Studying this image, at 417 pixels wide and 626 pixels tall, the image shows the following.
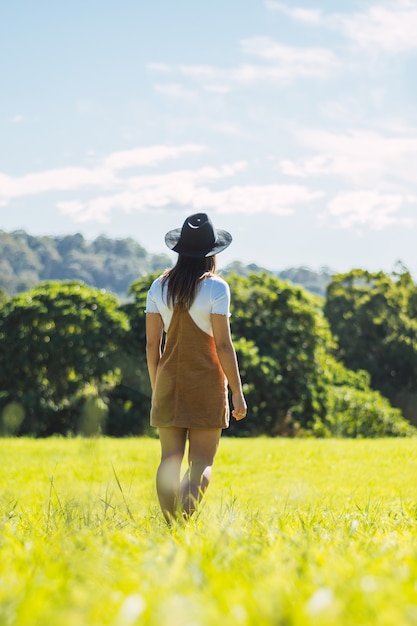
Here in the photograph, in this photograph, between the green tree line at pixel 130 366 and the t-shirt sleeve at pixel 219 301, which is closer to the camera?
the t-shirt sleeve at pixel 219 301

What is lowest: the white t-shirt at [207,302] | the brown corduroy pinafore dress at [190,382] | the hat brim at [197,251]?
the brown corduroy pinafore dress at [190,382]

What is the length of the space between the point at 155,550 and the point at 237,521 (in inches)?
45.1

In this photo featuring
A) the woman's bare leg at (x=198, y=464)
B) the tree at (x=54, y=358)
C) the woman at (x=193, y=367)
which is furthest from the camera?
the tree at (x=54, y=358)

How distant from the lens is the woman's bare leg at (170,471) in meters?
4.87

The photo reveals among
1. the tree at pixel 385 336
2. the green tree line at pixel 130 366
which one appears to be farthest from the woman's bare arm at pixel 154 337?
the tree at pixel 385 336

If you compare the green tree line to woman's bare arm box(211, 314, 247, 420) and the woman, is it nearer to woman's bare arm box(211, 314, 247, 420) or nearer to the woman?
the woman

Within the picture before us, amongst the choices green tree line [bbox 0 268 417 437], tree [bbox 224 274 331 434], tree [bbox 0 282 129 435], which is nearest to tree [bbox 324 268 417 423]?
green tree line [bbox 0 268 417 437]

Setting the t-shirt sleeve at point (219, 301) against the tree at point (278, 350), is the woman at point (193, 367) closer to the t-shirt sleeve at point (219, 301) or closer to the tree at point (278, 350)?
the t-shirt sleeve at point (219, 301)

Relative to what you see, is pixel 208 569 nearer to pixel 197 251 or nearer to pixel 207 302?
pixel 207 302

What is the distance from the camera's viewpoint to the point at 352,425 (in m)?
19.0

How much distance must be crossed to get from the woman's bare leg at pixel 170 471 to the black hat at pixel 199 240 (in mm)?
1204

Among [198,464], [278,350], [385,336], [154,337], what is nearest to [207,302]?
[154,337]

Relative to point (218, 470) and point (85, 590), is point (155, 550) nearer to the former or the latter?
point (85, 590)

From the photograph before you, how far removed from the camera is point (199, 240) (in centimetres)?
515
